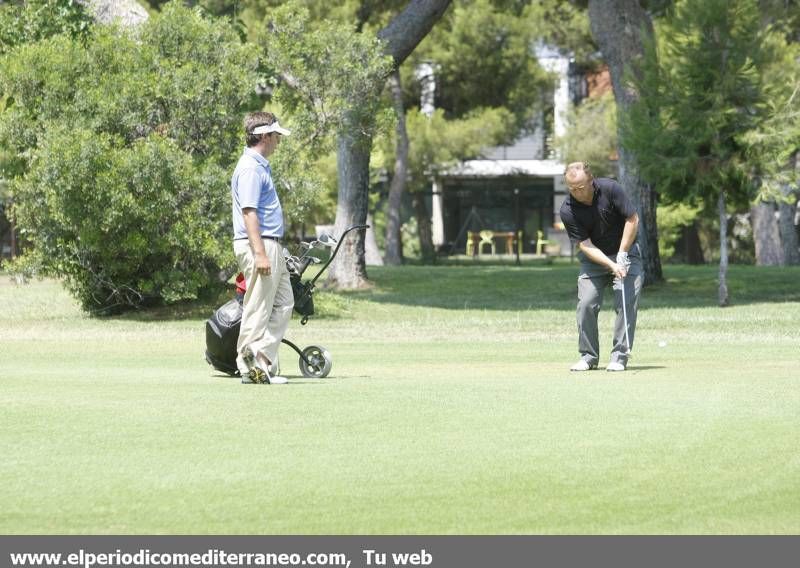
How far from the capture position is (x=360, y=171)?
107ft

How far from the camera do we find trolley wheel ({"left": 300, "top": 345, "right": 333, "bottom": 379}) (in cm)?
1327

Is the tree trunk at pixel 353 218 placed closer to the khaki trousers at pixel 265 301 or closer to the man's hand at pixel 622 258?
the man's hand at pixel 622 258

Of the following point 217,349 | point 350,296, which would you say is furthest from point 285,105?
point 217,349

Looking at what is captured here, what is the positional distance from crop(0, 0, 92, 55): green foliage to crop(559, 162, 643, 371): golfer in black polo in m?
13.3

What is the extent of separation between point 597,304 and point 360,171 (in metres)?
18.7

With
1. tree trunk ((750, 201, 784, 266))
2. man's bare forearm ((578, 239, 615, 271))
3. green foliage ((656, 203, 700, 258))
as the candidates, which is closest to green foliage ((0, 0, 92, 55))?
man's bare forearm ((578, 239, 615, 271))

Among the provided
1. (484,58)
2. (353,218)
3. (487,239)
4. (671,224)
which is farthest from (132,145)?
(487,239)

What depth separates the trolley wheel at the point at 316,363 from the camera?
13266mm

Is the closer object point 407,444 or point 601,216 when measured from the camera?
point 407,444

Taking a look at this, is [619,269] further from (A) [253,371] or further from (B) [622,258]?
(A) [253,371]

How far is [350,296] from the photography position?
29547 millimetres

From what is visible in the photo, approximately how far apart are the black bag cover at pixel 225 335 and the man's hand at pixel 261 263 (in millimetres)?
858

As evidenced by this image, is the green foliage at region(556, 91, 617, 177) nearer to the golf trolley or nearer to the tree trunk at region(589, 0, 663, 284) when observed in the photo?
the tree trunk at region(589, 0, 663, 284)

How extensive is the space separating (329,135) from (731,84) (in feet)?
23.9
